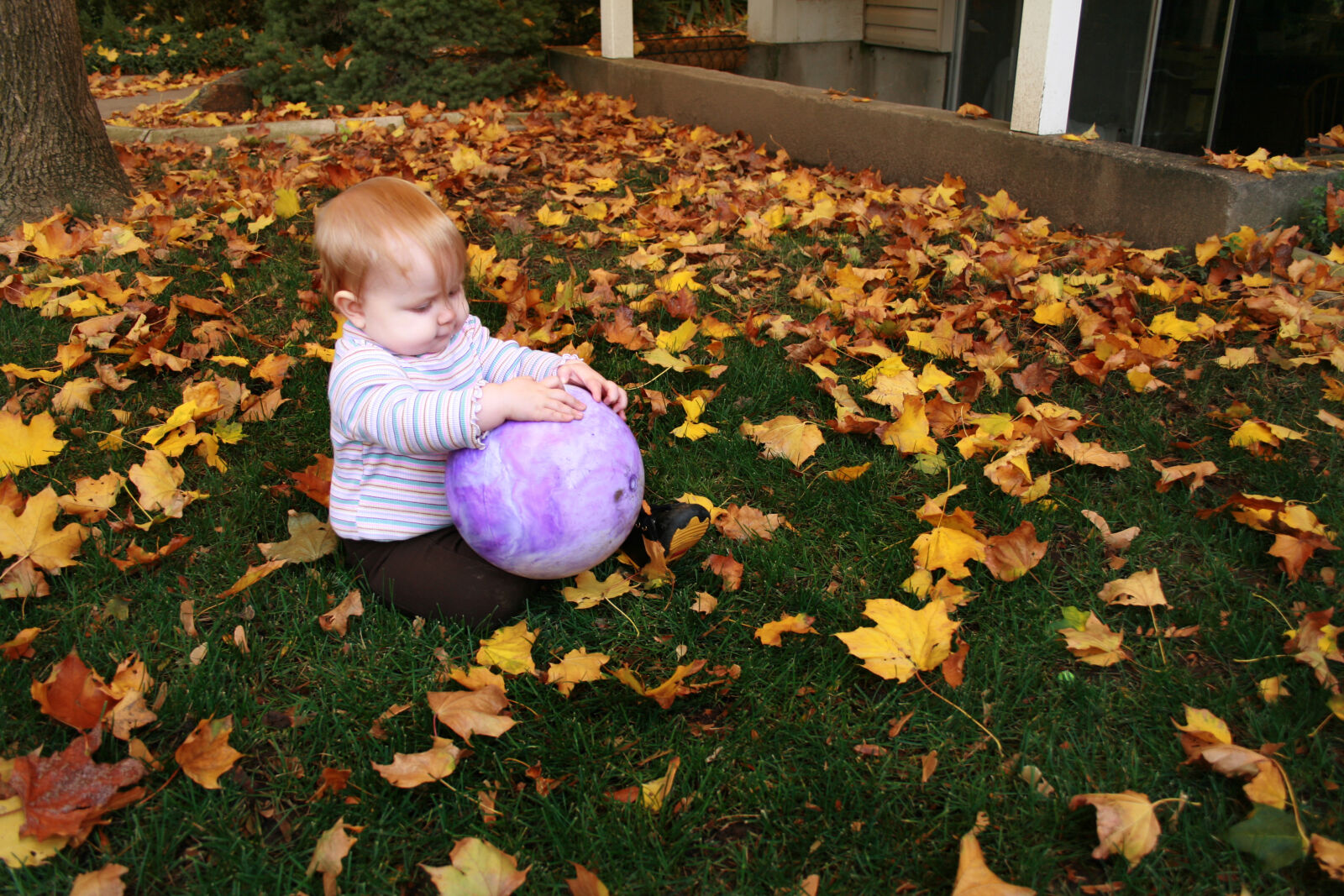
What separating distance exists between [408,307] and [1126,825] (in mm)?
1659

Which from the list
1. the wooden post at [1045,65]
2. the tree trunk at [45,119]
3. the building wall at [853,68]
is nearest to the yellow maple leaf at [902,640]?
the wooden post at [1045,65]

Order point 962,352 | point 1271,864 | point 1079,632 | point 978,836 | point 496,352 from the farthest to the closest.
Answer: point 962,352, point 496,352, point 1079,632, point 978,836, point 1271,864

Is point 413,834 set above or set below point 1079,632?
below

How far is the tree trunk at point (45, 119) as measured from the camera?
4.20 metres

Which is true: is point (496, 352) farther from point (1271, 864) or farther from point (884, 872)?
point (1271, 864)

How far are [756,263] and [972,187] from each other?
1517 mm

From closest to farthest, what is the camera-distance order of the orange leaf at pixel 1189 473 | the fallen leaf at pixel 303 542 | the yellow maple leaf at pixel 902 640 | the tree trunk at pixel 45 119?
the yellow maple leaf at pixel 902 640, the fallen leaf at pixel 303 542, the orange leaf at pixel 1189 473, the tree trunk at pixel 45 119

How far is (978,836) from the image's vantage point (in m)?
1.58

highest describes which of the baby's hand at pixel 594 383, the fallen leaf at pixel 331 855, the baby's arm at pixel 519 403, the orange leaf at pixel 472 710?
the baby's arm at pixel 519 403

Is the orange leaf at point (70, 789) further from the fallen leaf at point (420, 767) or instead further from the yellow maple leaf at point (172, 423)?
the yellow maple leaf at point (172, 423)

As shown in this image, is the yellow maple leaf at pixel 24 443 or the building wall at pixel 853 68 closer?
the yellow maple leaf at pixel 24 443

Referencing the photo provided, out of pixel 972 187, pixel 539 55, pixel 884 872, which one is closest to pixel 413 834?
pixel 884 872

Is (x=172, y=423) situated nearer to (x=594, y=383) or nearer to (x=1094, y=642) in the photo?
(x=594, y=383)

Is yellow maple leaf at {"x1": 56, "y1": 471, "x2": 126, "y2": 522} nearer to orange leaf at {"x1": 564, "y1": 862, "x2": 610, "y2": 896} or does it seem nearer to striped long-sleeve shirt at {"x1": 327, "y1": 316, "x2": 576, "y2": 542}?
striped long-sleeve shirt at {"x1": 327, "y1": 316, "x2": 576, "y2": 542}
